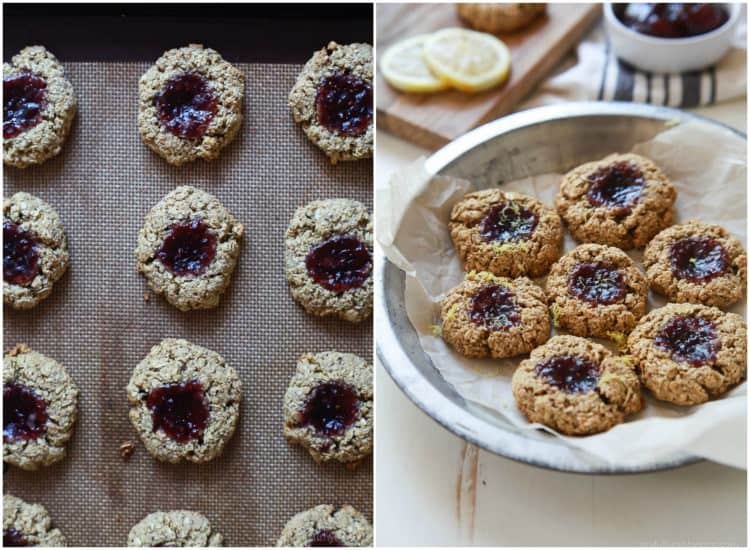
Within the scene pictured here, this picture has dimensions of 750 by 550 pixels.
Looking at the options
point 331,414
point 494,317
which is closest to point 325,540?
point 331,414

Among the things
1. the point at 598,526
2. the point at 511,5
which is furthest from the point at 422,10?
the point at 598,526

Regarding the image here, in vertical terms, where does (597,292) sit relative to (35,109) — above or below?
below

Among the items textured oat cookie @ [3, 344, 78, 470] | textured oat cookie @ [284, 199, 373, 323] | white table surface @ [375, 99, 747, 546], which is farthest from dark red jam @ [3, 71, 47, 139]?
white table surface @ [375, 99, 747, 546]

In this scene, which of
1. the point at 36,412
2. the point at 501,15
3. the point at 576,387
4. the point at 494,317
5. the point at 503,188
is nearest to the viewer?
the point at 576,387

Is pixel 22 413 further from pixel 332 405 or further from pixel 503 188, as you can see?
pixel 503 188

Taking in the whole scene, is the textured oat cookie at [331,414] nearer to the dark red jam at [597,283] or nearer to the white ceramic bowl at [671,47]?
the dark red jam at [597,283]

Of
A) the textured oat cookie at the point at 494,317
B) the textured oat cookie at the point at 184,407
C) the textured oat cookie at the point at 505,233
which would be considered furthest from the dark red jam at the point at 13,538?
the textured oat cookie at the point at 505,233

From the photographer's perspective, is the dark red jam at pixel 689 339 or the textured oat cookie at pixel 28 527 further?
the textured oat cookie at pixel 28 527
